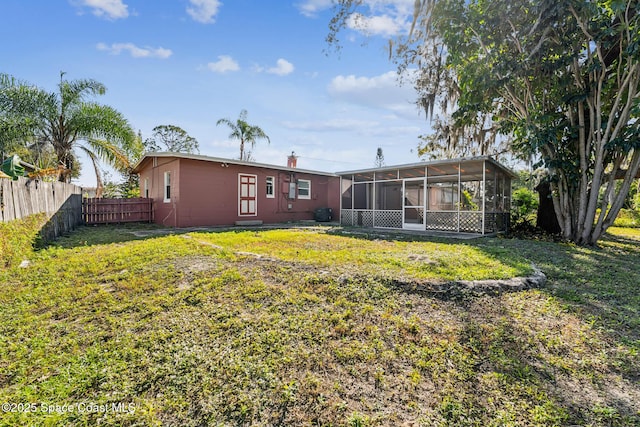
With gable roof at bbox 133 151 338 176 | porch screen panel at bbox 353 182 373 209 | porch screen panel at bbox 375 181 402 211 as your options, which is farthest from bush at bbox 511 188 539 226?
gable roof at bbox 133 151 338 176

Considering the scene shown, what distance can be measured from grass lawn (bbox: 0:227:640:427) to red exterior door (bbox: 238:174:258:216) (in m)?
8.36

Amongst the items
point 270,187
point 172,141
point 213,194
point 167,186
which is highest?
point 172,141

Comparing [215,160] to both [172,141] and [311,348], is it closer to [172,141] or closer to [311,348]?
[311,348]

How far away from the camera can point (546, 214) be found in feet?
35.9

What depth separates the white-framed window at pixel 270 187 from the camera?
540 inches

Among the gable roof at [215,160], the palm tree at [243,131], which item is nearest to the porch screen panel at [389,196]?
the gable roof at [215,160]

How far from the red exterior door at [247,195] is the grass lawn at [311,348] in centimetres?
836

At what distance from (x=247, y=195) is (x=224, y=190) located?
1.10 metres

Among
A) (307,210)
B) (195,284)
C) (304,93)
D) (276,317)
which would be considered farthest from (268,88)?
(276,317)

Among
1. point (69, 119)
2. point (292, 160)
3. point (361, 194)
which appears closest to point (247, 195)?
point (292, 160)

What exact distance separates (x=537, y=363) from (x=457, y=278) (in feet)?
5.56

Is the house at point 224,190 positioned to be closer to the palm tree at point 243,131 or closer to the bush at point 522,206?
the palm tree at point 243,131

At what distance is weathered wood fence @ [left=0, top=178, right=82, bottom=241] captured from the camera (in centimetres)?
524

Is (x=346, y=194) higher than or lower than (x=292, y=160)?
lower
